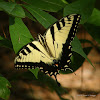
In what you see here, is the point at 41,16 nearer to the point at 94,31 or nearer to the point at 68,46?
the point at 68,46

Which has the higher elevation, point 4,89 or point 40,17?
point 40,17

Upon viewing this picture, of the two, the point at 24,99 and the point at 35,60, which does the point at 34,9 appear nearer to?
the point at 35,60

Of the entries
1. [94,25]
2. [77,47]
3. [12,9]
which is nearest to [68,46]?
[77,47]

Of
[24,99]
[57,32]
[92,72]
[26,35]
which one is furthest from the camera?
[92,72]

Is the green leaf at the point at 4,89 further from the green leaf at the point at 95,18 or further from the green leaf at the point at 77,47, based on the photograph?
the green leaf at the point at 95,18

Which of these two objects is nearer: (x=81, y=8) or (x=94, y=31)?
(x=81, y=8)

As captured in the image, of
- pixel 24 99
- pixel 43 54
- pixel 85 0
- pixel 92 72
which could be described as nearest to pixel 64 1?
pixel 85 0

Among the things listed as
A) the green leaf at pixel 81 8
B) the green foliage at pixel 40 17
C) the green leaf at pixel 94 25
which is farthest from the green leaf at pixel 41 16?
the green leaf at pixel 94 25
